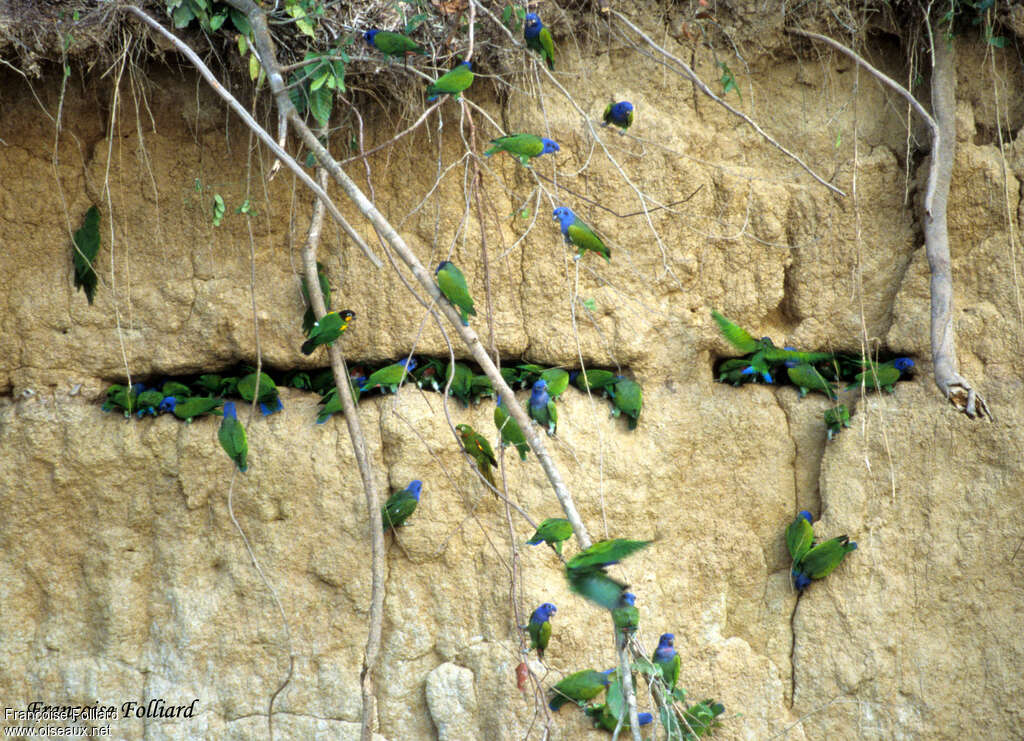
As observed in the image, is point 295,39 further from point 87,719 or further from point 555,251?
point 87,719

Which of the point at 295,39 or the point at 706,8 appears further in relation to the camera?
the point at 706,8

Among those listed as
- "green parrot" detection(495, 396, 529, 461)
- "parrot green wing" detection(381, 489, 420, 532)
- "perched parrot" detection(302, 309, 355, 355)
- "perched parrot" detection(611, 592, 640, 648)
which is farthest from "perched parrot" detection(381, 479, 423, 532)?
"perched parrot" detection(611, 592, 640, 648)

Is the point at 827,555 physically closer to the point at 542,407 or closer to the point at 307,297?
the point at 542,407

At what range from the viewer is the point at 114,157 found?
4242 millimetres

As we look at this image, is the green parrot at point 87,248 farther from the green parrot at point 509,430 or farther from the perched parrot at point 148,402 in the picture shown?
the green parrot at point 509,430

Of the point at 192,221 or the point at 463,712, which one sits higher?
the point at 192,221

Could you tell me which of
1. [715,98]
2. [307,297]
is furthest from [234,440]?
[715,98]

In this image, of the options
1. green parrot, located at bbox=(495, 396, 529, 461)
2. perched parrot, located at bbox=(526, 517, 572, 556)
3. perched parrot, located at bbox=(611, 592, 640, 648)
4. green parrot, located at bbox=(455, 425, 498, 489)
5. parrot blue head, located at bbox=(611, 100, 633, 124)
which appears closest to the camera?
perched parrot, located at bbox=(611, 592, 640, 648)

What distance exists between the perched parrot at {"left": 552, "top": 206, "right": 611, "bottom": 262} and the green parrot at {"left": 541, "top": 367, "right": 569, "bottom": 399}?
0.59 meters

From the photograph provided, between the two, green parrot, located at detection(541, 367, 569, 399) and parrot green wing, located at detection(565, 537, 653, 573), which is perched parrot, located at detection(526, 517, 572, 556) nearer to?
parrot green wing, located at detection(565, 537, 653, 573)

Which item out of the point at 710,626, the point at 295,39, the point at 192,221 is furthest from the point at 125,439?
the point at 710,626

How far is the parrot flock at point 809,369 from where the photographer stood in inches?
167

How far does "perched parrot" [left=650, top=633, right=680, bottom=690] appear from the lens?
12.4ft

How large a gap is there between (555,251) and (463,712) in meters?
2.06
